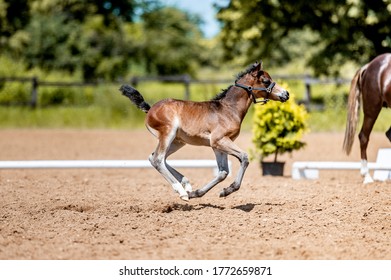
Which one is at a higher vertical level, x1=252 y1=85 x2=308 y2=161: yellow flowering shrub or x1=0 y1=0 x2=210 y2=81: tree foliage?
x1=0 y1=0 x2=210 y2=81: tree foliage

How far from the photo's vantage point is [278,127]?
11.4 m

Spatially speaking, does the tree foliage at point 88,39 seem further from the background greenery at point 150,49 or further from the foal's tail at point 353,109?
the foal's tail at point 353,109

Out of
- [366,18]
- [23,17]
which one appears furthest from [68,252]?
[23,17]

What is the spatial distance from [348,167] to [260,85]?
3.44 m

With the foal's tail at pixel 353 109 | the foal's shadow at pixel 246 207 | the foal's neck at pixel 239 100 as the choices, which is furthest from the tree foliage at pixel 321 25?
the foal's shadow at pixel 246 207

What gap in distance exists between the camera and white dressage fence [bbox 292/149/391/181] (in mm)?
10238

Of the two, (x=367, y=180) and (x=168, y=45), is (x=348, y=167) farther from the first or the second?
(x=168, y=45)

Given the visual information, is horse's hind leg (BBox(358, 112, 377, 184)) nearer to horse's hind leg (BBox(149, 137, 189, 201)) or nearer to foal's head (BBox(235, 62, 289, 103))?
foal's head (BBox(235, 62, 289, 103))

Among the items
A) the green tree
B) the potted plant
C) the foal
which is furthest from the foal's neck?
the green tree

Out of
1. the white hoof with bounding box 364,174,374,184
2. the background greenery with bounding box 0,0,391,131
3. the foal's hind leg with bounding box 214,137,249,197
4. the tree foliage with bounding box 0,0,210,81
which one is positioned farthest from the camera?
the tree foliage with bounding box 0,0,210,81

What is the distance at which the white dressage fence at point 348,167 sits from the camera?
33.6 feet

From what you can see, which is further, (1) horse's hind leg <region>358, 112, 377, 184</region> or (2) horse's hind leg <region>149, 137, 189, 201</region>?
(1) horse's hind leg <region>358, 112, 377, 184</region>

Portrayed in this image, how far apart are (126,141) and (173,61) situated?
3011cm

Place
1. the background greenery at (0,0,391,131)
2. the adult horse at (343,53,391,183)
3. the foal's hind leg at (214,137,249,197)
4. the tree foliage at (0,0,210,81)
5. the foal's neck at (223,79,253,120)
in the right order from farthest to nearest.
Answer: the tree foliage at (0,0,210,81) → the background greenery at (0,0,391,131) → the adult horse at (343,53,391,183) → the foal's neck at (223,79,253,120) → the foal's hind leg at (214,137,249,197)
